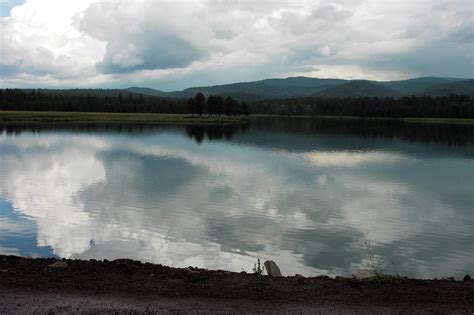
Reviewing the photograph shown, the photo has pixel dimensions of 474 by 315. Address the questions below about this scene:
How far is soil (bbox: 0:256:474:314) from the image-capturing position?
8938 mm

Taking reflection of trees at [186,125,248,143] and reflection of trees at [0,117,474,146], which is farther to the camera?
reflection of trees at [0,117,474,146]

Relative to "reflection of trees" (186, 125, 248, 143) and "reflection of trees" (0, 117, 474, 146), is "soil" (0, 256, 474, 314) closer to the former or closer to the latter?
"reflection of trees" (186, 125, 248, 143)

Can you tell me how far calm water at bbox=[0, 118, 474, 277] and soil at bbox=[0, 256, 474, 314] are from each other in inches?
158

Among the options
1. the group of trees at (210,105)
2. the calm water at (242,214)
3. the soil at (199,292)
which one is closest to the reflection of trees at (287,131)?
the group of trees at (210,105)

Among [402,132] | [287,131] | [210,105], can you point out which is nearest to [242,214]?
[287,131]

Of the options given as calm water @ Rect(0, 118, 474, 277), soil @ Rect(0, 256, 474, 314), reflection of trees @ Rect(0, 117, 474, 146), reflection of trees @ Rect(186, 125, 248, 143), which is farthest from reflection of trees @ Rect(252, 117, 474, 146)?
soil @ Rect(0, 256, 474, 314)

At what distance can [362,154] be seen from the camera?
57500 mm

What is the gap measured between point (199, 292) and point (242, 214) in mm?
13252

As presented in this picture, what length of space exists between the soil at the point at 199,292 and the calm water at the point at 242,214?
4.01 m

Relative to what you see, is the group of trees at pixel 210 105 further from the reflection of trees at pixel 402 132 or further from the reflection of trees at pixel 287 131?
the reflection of trees at pixel 287 131

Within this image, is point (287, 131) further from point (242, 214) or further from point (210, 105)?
point (242, 214)

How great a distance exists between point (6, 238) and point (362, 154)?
4775 cm

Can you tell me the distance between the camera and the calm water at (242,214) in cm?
1636

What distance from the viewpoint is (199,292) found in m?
9.83
